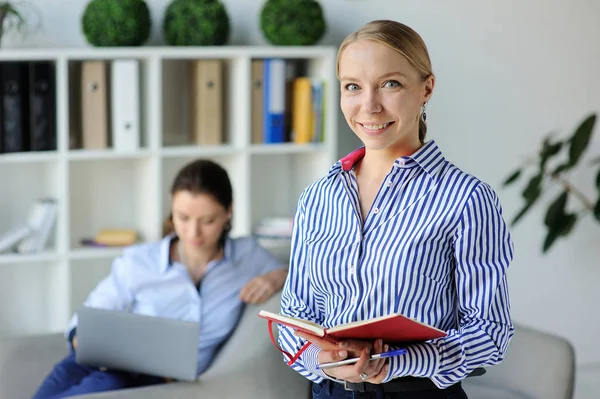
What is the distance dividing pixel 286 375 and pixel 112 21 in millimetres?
1580

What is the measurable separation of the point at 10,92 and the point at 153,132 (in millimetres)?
545

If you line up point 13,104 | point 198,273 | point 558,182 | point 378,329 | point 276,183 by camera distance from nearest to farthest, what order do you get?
point 378,329 < point 198,273 < point 13,104 < point 276,183 < point 558,182

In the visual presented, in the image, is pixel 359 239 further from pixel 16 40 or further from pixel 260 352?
pixel 16 40

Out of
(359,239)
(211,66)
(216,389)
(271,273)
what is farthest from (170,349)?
(211,66)

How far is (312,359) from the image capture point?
4.77 ft

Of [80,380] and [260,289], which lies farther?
[260,289]

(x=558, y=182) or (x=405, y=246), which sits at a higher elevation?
(x=405, y=246)

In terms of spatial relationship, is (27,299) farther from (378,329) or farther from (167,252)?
(378,329)

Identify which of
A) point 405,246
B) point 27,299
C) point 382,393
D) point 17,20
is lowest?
point 27,299

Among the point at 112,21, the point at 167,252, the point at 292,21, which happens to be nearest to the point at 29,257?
the point at 167,252

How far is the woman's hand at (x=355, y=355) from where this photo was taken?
1.34 metres

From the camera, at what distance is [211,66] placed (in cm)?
346

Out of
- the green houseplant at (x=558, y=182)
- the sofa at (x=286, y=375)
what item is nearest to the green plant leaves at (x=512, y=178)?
the green houseplant at (x=558, y=182)

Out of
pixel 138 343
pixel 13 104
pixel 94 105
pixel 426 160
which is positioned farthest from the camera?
pixel 94 105
